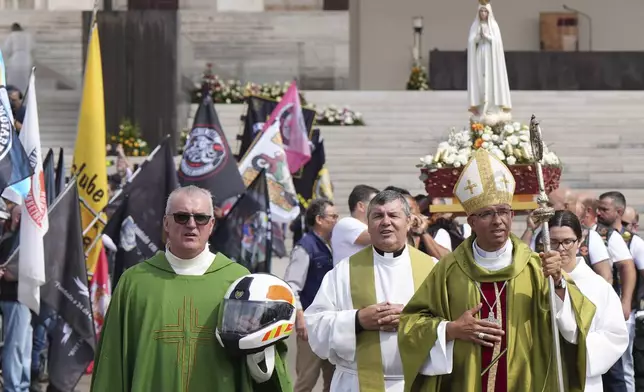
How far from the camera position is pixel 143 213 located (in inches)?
430

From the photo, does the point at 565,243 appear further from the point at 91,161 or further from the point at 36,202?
the point at 91,161

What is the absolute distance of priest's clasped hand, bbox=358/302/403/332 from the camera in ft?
22.1

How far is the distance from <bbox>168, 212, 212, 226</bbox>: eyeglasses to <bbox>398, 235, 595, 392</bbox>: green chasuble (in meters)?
1.01

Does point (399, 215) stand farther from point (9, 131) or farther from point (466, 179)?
point (9, 131)

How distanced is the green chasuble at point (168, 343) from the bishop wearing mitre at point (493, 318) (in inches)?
26.2

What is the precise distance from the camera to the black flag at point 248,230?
35.8 ft

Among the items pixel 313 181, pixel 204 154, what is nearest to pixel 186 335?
pixel 204 154

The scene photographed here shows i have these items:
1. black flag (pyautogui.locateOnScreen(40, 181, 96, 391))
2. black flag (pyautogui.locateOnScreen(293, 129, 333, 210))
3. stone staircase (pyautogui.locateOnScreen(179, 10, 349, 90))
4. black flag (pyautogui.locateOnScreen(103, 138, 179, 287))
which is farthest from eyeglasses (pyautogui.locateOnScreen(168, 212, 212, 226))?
stone staircase (pyautogui.locateOnScreen(179, 10, 349, 90))

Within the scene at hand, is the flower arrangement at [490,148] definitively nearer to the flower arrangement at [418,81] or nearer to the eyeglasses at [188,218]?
the eyeglasses at [188,218]

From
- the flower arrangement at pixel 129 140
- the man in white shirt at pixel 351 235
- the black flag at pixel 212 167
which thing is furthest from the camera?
the flower arrangement at pixel 129 140

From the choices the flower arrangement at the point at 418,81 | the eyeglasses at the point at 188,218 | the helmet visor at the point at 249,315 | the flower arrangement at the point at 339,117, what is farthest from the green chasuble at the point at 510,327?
the flower arrangement at the point at 418,81

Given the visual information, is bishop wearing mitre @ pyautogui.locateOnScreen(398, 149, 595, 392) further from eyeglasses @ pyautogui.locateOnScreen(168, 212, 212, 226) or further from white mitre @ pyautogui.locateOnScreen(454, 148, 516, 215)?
eyeglasses @ pyautogui.locateOnScreen(168, 212, 212, 226)

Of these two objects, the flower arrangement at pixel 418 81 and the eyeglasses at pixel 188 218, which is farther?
the flower arrangement at pixel 418 81

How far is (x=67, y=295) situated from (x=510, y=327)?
5029 millimetres
